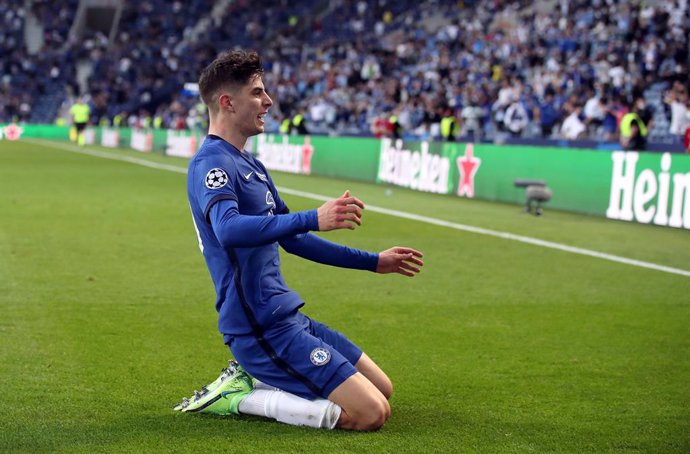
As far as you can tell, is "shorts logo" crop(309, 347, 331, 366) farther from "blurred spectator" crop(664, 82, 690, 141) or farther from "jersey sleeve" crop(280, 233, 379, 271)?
"blurred spectator" crop(664, 82, 690, 141)

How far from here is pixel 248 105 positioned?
5059 millimetres

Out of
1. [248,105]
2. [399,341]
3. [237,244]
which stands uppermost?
[248,105]

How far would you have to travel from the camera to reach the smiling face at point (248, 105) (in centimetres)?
504

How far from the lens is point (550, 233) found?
15.1 m

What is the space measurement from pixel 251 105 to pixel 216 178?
1.47ft

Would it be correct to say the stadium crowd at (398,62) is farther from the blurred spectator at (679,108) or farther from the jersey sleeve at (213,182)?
the jersey sleeve at (213,182)

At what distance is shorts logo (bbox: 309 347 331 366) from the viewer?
5012 mm

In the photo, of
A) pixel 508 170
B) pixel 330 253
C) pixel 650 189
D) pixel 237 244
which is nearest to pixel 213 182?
pixel 237 244

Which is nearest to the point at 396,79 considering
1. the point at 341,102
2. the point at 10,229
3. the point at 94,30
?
the point at 341,102

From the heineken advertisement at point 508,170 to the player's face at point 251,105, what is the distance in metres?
11.8

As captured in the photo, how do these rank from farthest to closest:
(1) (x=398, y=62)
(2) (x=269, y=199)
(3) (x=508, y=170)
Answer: (1) (x=398, y=62) < (3) (x=508, y=170) < (2) (x=269, y=199)

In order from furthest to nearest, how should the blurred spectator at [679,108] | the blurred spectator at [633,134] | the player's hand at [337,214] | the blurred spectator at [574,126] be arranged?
the blurred spectator at [574,126], the blurred spectator at [679,108], the blurred spectator at [633,134], the player's hand at [337,214]

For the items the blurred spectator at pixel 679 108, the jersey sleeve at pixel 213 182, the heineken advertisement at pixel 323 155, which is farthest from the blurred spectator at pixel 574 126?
the jersey sleeve at pixel 213 182

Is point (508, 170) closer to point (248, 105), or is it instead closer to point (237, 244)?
point (248, 105)
